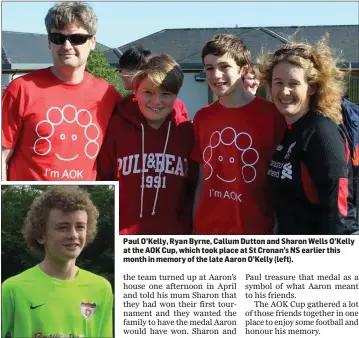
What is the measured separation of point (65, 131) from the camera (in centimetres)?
259

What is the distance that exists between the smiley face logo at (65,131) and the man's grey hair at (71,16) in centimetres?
33

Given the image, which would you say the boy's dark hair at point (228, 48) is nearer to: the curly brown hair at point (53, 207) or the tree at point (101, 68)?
the curly brown hair at point (53, 207)

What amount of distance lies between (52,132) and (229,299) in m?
0.95

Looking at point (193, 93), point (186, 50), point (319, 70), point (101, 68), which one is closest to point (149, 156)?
point (319, 70)

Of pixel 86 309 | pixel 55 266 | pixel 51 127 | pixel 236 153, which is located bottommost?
pixel 86 309

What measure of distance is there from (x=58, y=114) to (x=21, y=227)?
18.6 inches

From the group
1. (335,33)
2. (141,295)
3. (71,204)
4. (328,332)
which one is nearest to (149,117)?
(71,204)

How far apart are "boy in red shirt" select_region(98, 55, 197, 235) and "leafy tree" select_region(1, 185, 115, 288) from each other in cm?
19

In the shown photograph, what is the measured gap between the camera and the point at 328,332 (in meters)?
2.57

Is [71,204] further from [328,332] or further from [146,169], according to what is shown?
[328,332]

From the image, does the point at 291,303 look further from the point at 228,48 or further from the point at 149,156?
the point at 228,48

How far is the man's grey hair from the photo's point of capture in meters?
2.62

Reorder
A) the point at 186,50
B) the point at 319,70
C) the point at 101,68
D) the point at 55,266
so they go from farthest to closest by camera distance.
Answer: the point at 186,50 < the point at 101,68 < the point at 319,70 < the point at 55,266

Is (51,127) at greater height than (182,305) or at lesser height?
greater
